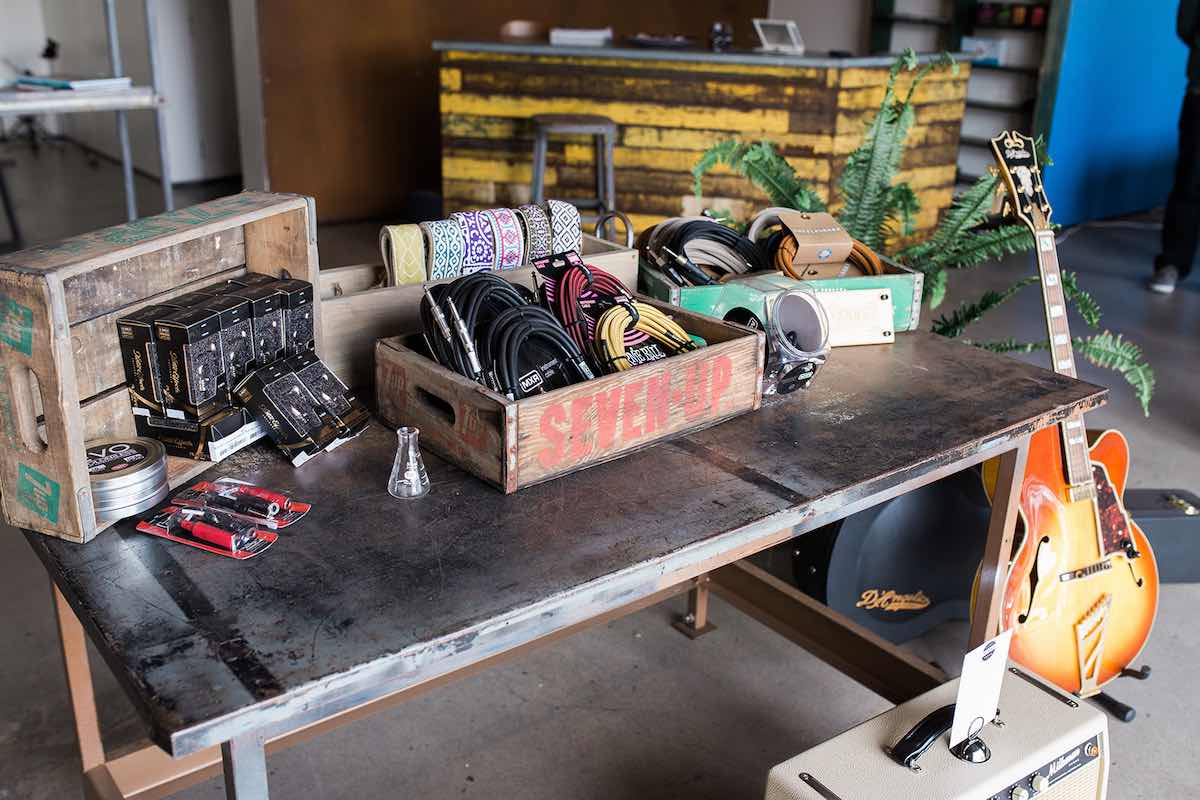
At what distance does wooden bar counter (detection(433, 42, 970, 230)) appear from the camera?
536cm

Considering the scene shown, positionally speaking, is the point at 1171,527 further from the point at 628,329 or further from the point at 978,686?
the point at 628,329

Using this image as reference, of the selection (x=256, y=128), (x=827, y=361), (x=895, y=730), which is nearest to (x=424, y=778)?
(x=895, y=730)

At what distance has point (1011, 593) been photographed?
2137 mm

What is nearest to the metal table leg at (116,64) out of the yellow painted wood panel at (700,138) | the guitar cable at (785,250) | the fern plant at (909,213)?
the yellow painted wood panel at (700,138)

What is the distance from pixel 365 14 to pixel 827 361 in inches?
210

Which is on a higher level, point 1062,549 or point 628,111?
point 628,111

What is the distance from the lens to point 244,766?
1.03 m

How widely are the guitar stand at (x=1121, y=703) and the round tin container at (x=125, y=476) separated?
1.92 meters

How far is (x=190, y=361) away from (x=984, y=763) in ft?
3.93

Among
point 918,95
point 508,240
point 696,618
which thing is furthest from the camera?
point 918,95

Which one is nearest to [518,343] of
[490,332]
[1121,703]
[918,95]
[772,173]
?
[490,332]

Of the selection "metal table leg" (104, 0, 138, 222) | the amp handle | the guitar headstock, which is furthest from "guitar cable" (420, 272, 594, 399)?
"metal table leg" (104, 0, 138, 222)

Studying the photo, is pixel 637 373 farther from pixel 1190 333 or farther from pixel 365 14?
pixel 365 14

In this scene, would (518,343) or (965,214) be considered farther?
(965,214)
